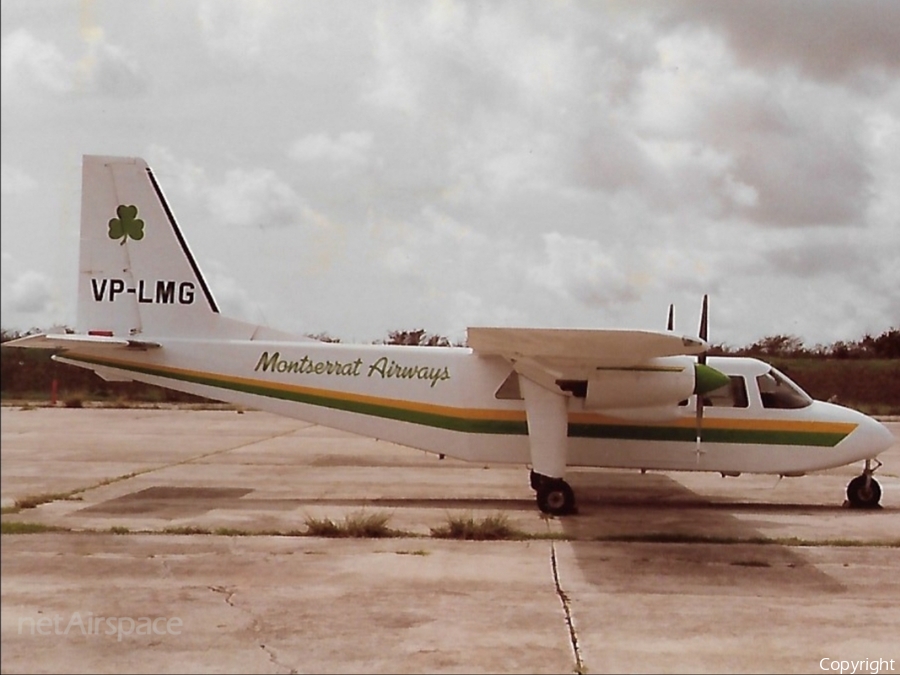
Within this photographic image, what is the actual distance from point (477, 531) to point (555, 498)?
2.11 meters

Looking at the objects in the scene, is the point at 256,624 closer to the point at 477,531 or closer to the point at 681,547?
the point at 477,531

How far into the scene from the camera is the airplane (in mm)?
12859

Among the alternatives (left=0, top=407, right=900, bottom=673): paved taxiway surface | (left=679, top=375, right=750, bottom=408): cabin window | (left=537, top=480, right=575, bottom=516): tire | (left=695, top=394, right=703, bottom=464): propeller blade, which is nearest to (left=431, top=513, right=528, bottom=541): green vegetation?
(left=0, top=407, right=900, bottom=673): paved taxiway surface

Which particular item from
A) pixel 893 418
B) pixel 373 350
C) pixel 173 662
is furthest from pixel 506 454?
pixel 893 418

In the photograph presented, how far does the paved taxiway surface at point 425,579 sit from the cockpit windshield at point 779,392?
1.62 meters

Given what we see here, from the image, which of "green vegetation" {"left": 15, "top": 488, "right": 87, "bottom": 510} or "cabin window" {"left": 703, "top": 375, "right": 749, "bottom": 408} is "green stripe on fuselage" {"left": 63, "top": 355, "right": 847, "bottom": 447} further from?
"green vegetation" {"left": 15, "top": 488, "right": 87, "bottom": 510}

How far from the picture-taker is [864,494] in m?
13.3

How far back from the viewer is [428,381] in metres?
13.2

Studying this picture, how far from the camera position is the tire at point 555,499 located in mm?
12094

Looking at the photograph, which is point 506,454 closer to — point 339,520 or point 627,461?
point 627,461

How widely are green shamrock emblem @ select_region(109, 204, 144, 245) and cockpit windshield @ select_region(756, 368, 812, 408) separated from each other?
9.74 m

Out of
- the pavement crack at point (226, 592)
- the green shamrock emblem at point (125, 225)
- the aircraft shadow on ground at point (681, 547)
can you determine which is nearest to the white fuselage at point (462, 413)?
the aircraft shadow on ground at point (681, 547)

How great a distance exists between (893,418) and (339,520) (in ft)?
96.5

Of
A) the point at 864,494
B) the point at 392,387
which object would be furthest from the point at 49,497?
the point at 864,494
